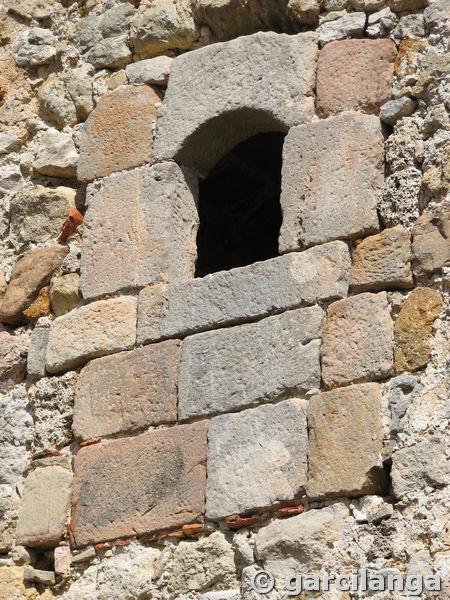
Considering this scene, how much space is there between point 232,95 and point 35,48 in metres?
1.21

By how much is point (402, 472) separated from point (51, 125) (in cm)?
257

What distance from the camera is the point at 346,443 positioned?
184 inches

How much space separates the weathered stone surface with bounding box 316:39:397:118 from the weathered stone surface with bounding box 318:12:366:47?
56mm

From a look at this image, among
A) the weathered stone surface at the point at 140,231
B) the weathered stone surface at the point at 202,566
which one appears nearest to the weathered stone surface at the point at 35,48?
the weathered stone surface at the point at 140,231

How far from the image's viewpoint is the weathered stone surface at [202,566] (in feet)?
15.5

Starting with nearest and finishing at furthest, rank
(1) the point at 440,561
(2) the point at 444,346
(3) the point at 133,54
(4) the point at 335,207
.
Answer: (1) the point at 440,561
(2) the point at 444,346
(4) the point at 335,207
(3) the point at 133,54

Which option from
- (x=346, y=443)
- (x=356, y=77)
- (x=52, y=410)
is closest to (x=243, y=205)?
(x=356, y=77)

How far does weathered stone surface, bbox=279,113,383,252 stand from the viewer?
202 inches

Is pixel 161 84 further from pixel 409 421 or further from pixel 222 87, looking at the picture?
pixel 409 421

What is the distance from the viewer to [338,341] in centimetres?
488

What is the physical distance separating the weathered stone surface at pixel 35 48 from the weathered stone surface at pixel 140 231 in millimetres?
883

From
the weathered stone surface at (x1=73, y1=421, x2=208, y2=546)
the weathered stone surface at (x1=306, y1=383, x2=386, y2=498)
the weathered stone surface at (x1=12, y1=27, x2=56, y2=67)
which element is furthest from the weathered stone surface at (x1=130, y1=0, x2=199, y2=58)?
the weathered stone surface at (x1=306, y1=383, x2=386, y2=498)

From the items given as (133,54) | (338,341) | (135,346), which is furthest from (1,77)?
(338,341)

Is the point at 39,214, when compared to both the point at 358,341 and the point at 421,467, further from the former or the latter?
the point at 421,467
